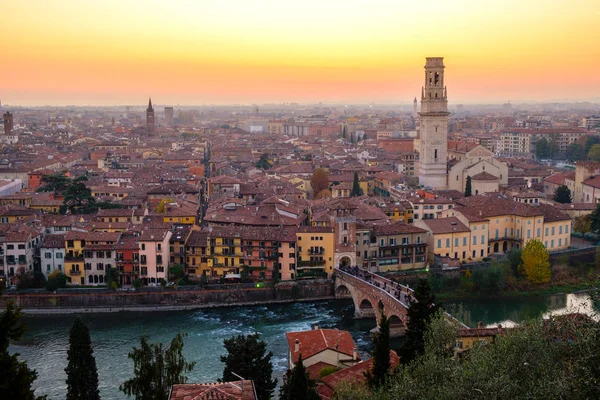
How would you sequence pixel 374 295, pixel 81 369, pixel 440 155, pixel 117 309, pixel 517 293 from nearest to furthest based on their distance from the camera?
pixel 81 369
pixel 374 295
pixel 117 309
pixel 517 293
pixel 440 155

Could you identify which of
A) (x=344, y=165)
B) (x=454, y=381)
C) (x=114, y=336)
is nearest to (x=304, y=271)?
(x=114, y=336)

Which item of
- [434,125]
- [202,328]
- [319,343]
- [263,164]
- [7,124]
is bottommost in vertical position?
[202,328]

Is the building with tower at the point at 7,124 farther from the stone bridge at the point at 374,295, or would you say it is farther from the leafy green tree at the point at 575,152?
the stone bridge at the point at 374,295

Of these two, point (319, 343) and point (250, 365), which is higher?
point (250, 365)

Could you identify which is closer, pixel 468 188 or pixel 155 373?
pixel 155 373

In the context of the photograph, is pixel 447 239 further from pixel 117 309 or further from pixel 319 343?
pixel 117 309

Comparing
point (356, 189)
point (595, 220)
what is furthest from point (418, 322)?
point (356, 189)

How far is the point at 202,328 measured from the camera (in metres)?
19.1

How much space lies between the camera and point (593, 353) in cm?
679

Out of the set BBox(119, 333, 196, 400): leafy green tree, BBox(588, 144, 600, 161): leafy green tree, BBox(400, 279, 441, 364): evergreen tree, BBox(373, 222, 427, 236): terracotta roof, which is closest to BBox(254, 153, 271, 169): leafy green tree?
BBox(588, 144, 600, 161): leafy green tree

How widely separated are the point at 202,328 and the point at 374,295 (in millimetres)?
4713

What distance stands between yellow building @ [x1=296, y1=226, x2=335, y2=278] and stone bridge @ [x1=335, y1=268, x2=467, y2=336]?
0.49 meters

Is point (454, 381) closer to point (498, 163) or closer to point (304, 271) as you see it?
point (304, 271)

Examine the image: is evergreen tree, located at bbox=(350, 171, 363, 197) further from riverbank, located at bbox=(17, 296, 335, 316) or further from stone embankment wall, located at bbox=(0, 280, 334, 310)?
riverbank, located at bbox=(17, 296, 335, 316)
